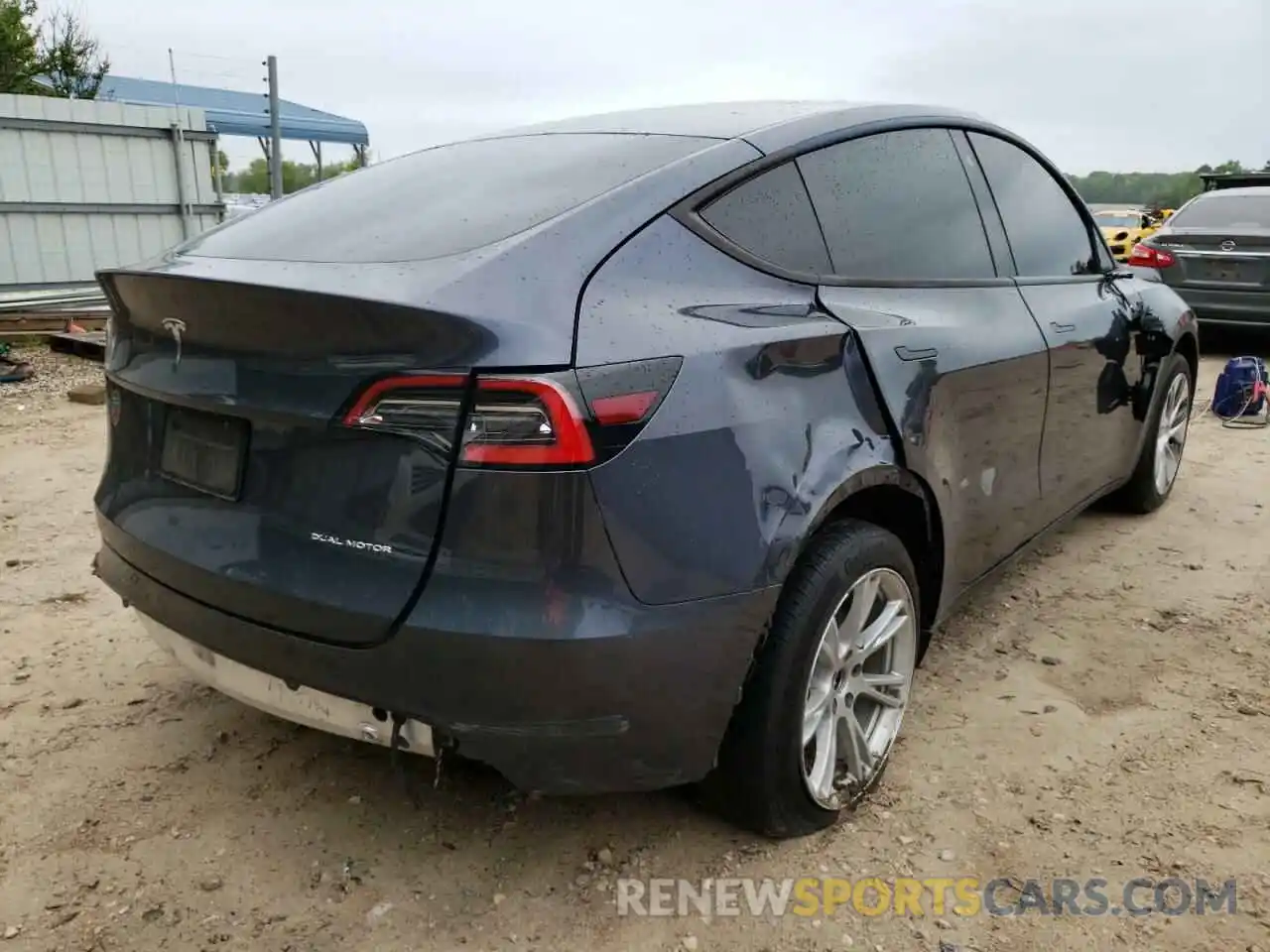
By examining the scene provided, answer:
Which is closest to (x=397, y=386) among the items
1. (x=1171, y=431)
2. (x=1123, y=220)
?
(x=1171, y=431)

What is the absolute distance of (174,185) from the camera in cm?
986

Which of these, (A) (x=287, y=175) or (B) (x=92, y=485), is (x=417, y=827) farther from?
(A) (x=287, y=175)

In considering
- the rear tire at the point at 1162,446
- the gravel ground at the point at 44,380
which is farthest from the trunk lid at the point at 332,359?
the gravel ground at the point at 44,380

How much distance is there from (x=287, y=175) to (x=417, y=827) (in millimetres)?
31520

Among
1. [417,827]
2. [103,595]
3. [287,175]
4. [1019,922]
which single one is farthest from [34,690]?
[287,175]

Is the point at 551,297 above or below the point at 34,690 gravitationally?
above

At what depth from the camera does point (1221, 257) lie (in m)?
8.29

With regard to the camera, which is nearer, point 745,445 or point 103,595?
point 745,445

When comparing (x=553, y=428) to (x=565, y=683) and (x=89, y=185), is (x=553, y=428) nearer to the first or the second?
(x=565, y=683)

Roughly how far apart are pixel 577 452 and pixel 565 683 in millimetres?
406

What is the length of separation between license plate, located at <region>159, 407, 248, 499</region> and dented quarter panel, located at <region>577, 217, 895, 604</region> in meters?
0.75

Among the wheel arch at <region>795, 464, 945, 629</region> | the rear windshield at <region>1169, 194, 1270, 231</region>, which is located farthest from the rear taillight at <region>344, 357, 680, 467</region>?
the rear windshield at <region>1169, 194, 1270, 231</region>

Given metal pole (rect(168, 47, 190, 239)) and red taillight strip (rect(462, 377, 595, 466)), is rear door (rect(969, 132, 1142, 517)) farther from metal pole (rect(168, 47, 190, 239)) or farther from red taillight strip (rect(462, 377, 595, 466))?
→ metal pole (rect(168, 47, 190, 239))

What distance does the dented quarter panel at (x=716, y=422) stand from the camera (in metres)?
1.83
